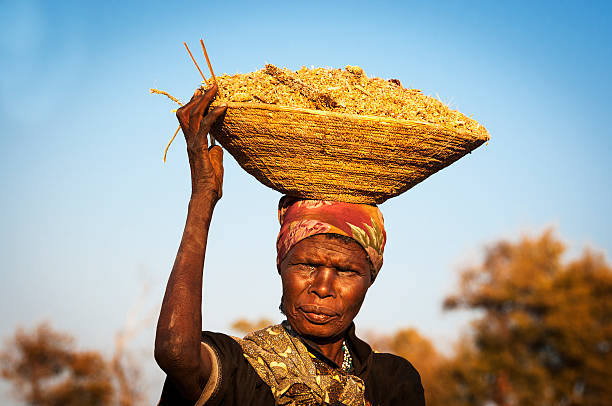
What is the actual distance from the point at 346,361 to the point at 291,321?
0.39 metres

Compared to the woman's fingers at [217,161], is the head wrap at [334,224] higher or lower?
lower

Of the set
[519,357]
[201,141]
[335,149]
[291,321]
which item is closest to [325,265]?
[291,321]

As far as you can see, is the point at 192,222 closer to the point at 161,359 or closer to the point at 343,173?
the point at 161,359

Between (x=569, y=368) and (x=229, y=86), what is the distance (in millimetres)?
25267

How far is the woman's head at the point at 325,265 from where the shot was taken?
2.56 m

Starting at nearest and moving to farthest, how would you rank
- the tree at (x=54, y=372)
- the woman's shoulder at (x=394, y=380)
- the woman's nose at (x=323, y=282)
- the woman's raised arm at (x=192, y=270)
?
the woman's raised arm at (x=192, y=270) < the woman's nose at (x=323, y=282) < the woman's shoulder at (x=394, y=380) < the tree at (x=54, y=372)

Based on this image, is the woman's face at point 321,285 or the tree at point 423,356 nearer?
the woman's face at point 321,285

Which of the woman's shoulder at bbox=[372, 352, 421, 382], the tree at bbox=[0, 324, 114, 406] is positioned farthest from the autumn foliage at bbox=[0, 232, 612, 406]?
the woman's shoulder at bbox=[372, 352, 421, 382]

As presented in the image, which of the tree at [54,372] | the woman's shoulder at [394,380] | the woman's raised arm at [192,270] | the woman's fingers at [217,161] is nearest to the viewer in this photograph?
the woman's raised arm at [192,270]

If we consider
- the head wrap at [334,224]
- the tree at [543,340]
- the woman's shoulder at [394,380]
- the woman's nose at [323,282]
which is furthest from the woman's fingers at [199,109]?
the tree at [543,340]

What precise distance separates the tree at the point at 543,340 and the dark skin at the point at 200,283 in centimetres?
2337

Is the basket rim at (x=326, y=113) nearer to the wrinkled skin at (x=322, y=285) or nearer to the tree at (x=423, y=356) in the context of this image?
the wrinkled skin at (x=322, y=285)

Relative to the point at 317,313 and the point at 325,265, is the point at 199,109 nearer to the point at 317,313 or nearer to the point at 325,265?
the point at 325,265

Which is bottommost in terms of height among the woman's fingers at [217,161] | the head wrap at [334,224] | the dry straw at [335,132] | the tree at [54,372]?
the tree at [54,372]
